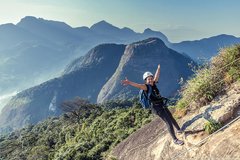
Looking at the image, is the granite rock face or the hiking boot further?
the hiking boot

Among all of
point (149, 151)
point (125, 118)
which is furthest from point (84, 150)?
point (149, 151)

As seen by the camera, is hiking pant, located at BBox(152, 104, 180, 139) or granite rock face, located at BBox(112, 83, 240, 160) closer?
granite rock face, located at BBox(112, 83, 240, 160)

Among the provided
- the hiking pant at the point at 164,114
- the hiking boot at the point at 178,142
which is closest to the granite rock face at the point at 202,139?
the hiking boot at the point at 178,142

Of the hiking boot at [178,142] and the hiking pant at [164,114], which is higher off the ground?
the hiking pant at [164,114]

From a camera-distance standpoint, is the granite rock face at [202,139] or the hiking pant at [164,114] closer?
the granite rock face at [202,139]

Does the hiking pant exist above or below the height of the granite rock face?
above

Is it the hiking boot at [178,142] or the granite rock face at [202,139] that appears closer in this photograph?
the granite rock face at [202,139]

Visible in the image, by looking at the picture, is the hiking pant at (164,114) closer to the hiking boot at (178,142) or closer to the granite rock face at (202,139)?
the hiking boot at (178,142)

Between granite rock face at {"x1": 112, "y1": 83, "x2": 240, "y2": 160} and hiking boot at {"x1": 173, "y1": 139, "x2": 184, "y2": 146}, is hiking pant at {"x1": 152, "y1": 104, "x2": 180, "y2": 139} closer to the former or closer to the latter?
hiking boot at {"x1": 173, "y1": 139, "x2": 184, "y2": 146}

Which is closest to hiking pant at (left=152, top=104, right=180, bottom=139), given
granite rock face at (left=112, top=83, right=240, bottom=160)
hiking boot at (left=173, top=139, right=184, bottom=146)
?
hiking boot at (left=173, top=139, right=184, bottom=146)

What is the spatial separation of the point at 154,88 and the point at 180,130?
161 cm

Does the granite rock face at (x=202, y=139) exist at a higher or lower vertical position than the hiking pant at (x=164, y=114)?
lower

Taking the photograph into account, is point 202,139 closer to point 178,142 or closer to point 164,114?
point 178,142

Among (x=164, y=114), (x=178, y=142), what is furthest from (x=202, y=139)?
(x=164, y=114)
